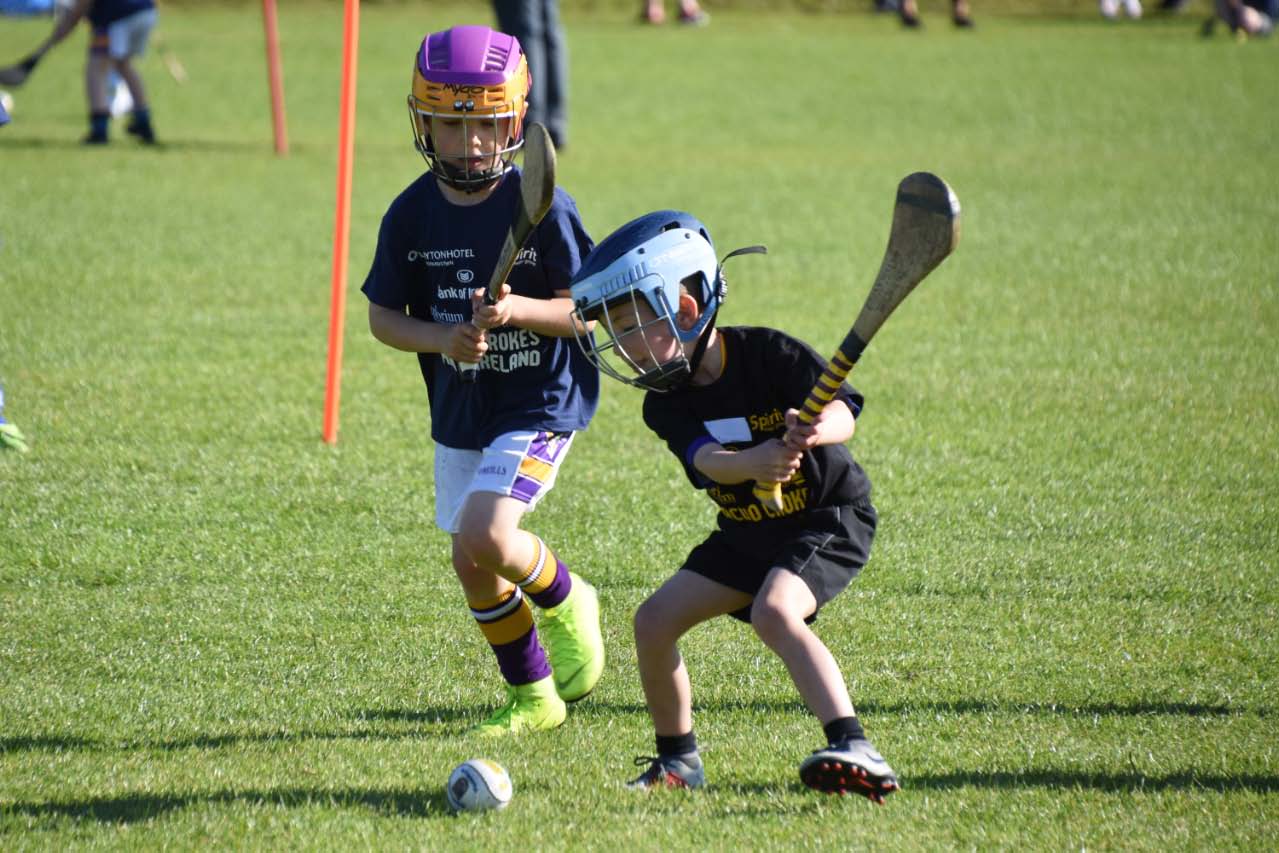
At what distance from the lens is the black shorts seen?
360 centimetres

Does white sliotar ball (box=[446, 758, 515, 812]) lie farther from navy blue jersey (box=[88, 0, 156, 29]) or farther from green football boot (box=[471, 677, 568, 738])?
navy blue jersey (box=[88, 0, 156, 29])

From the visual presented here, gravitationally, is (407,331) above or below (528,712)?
above

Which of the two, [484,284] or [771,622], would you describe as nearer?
[771,622]

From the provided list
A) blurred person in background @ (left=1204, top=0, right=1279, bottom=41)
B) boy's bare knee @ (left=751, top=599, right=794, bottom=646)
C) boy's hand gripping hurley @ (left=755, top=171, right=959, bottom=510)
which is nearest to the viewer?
boy's hand gripping hurley @ (left=755, top=171, right=959, bottom=510)

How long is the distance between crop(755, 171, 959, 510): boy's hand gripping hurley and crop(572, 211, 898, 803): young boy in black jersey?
4.7 inches

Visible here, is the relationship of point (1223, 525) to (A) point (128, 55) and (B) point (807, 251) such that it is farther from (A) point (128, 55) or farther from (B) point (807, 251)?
(A) point (128, 55)

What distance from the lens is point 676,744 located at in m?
3.76

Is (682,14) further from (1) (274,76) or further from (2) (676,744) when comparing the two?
(2) (676,744)

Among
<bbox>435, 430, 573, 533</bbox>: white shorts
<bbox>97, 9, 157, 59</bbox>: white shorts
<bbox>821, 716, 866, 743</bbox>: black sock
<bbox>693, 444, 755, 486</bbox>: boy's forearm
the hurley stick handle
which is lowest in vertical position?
<bbox>97, 9, 157, 59</bbox>: white shorts

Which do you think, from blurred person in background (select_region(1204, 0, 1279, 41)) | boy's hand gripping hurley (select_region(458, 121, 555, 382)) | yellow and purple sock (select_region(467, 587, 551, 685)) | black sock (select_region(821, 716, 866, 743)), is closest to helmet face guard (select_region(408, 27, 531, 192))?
boy's hand gripping hurley (select_region(458, 121, 555, 382))

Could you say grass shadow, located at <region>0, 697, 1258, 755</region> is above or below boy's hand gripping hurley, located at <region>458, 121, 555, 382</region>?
below

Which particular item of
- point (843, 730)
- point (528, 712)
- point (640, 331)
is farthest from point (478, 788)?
point (640, 331)

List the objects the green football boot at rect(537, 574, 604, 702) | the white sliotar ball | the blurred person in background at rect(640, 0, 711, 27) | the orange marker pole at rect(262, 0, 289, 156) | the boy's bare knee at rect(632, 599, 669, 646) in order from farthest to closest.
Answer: the blurred person in background at rect(640, 0, 711, 27)
the orange marker pole at rect(262, 0, 289, 156)
the green football boot at rect(537, 574, 604, 702)
the boy's bare knee at rect(632, 599, 669, 646)
the white sliotar ball

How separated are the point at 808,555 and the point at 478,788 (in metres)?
0.96
